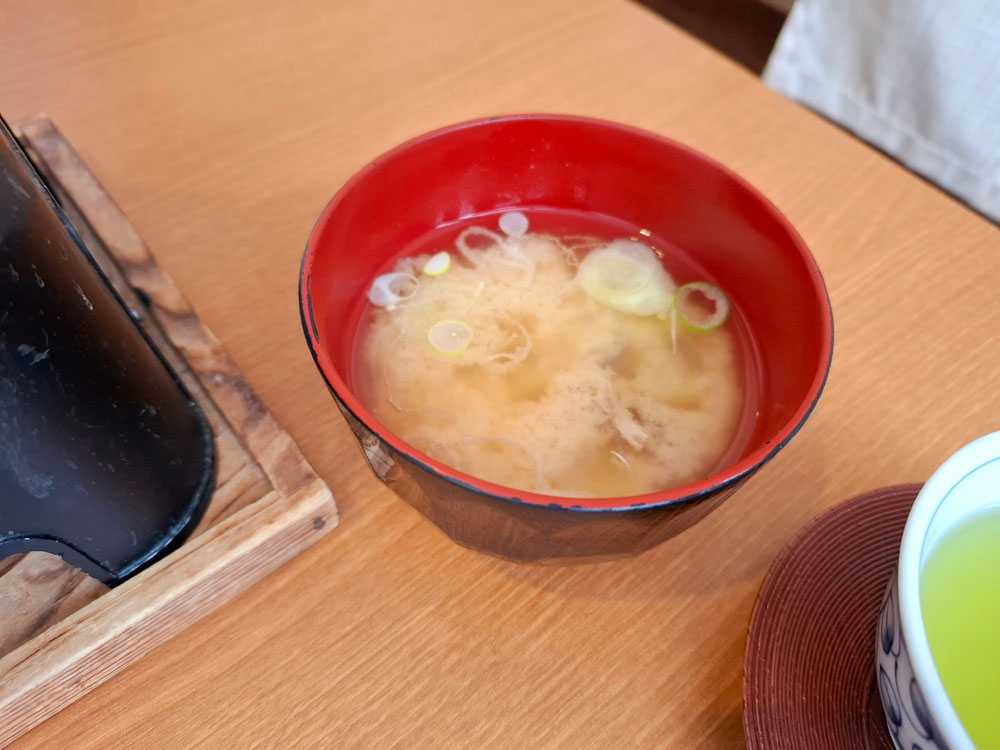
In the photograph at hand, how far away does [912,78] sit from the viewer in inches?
64.3

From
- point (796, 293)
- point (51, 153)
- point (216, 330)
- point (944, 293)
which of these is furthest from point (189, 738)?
point (944, 293)

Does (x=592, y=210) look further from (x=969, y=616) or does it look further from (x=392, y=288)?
(x=969, y=616)

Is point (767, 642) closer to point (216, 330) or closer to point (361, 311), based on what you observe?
point (361, 311)

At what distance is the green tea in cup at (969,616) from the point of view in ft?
1.45

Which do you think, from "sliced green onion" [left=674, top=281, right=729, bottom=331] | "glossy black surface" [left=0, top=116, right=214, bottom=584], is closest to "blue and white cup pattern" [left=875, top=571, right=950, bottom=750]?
"sliced green onion" [left=674, top=281, right=729, bottom=331]

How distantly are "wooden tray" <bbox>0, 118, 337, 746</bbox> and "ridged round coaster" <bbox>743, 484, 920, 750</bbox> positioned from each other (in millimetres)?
377

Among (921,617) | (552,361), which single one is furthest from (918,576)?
(552,361)

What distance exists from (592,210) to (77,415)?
51 cm

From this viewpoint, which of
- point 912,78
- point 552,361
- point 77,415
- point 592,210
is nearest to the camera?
point 77,415

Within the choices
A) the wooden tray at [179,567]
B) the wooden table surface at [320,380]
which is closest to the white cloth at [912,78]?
the wooden table surface at [320,380]

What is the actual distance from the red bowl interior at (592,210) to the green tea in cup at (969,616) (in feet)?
0.48

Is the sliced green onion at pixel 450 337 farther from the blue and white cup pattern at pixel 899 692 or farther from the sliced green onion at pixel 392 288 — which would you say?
the blue and white cup pattern at pixel 899 692

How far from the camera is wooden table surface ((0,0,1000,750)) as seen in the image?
56 centimetres

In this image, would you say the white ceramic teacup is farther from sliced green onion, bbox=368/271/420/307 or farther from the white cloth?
the white cloth
